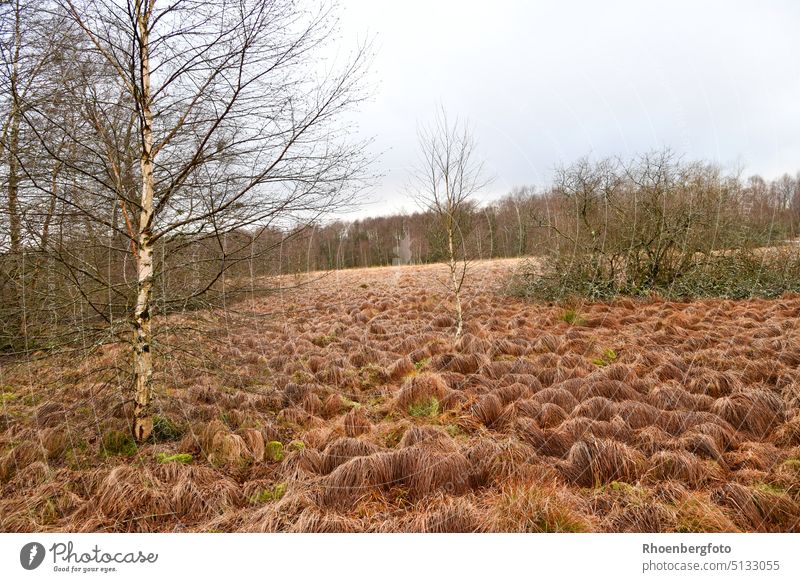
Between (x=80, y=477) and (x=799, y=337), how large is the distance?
7.91 meters

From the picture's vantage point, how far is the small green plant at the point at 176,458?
116 inches

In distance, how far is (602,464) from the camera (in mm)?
2553

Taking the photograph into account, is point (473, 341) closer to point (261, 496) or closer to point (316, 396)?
point (316, 396)

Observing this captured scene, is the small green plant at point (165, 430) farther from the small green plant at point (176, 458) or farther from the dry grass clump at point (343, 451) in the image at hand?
the dry grass clump at point (343, 451)

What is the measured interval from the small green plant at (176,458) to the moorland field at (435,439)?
0.07ft

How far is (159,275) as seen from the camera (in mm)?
3018

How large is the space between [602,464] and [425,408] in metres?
1.72

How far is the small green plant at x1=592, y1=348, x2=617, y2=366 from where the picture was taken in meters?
4.63

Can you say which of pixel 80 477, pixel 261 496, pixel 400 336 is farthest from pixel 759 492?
pixel 400 336

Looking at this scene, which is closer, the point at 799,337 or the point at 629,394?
the point at 629,394

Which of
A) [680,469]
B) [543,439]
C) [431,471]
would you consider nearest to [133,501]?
[431,471]
